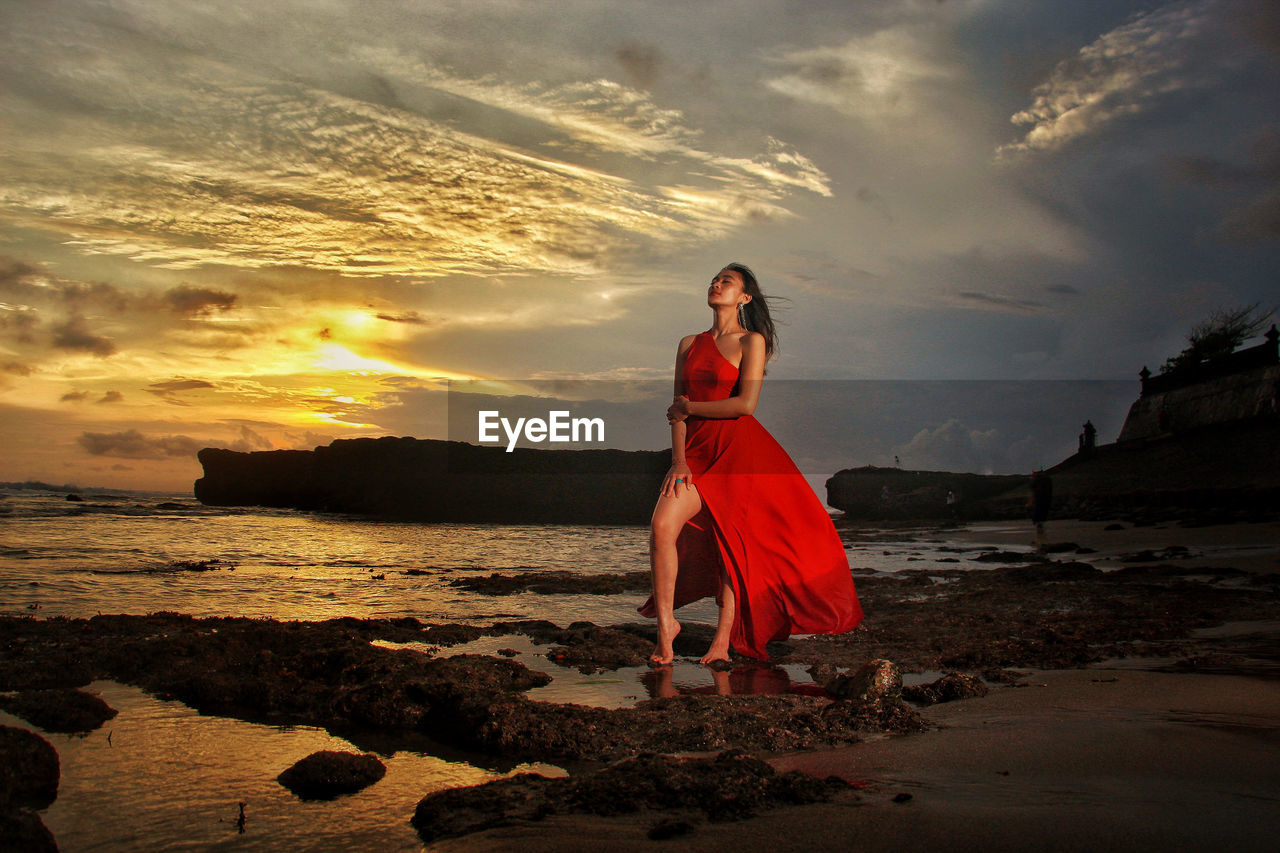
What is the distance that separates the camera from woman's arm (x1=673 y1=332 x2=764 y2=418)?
4.42 meters

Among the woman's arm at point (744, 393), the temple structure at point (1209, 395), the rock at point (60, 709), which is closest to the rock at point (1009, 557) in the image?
the woman's arm at point (744, 393)

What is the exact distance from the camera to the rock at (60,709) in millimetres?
2930

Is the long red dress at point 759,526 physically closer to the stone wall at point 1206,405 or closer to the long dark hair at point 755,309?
the long dark hair at point 755,309

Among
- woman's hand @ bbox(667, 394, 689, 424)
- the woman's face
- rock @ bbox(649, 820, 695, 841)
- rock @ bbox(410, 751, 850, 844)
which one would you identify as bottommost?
rock @ bbox(410, 751, 850, 844)

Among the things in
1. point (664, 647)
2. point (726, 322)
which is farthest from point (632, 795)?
point (726, 322)

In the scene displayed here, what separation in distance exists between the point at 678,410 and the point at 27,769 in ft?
10.6

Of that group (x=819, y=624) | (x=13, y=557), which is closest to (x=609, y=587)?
(x=819, y=624)

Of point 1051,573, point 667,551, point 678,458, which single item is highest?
point 678,458

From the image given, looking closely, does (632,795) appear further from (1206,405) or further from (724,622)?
→ (1206,405)

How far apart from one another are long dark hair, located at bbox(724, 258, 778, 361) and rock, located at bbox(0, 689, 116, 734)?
3.79m

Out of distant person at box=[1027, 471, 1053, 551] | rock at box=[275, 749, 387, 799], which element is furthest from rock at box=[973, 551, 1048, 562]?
rock at box=[275, 749, 387, 799]

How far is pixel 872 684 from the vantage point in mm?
3264

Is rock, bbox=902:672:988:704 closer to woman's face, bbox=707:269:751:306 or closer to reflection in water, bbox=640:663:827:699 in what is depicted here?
reflection in water, bbox=640:663:827:699

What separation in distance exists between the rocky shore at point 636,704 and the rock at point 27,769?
4 centimetres
